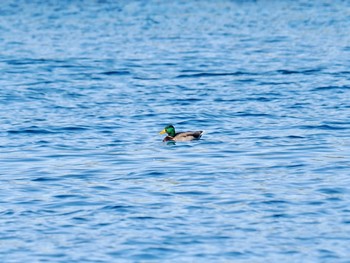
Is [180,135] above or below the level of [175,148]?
above

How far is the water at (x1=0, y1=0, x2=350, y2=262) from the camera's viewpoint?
47.8ft

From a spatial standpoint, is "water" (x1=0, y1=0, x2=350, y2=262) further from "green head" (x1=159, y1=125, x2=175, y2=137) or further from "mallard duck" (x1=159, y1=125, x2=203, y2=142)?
"green head" (x1=159, y1=125, x2=175, y2=137)

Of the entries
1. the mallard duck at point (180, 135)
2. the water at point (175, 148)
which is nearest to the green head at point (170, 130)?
the mallard duck at point (180, 135)

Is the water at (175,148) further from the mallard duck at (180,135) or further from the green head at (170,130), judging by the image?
the green head at (170,130)

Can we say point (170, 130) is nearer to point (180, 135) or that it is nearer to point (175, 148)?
point (180, 135)

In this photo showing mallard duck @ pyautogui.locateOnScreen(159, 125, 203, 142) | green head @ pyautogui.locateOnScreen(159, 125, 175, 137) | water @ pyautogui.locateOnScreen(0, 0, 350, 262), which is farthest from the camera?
green head @ pyautogui.locateOnScreen(159, 125, 175, 137)

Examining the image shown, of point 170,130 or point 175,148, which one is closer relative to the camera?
point 175,148

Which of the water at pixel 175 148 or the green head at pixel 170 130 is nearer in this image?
the water at pixel 175 148

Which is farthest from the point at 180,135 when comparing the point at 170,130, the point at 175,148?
the point at 175,148

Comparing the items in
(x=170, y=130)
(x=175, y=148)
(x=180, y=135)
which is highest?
(x=170, y=130)

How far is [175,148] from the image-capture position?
71.3 ft

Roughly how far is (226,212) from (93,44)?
92.6ft

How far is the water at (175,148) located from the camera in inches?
573

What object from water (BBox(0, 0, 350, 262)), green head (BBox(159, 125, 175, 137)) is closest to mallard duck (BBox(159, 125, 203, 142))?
green head (BBox(159, 125, 175, 137))
